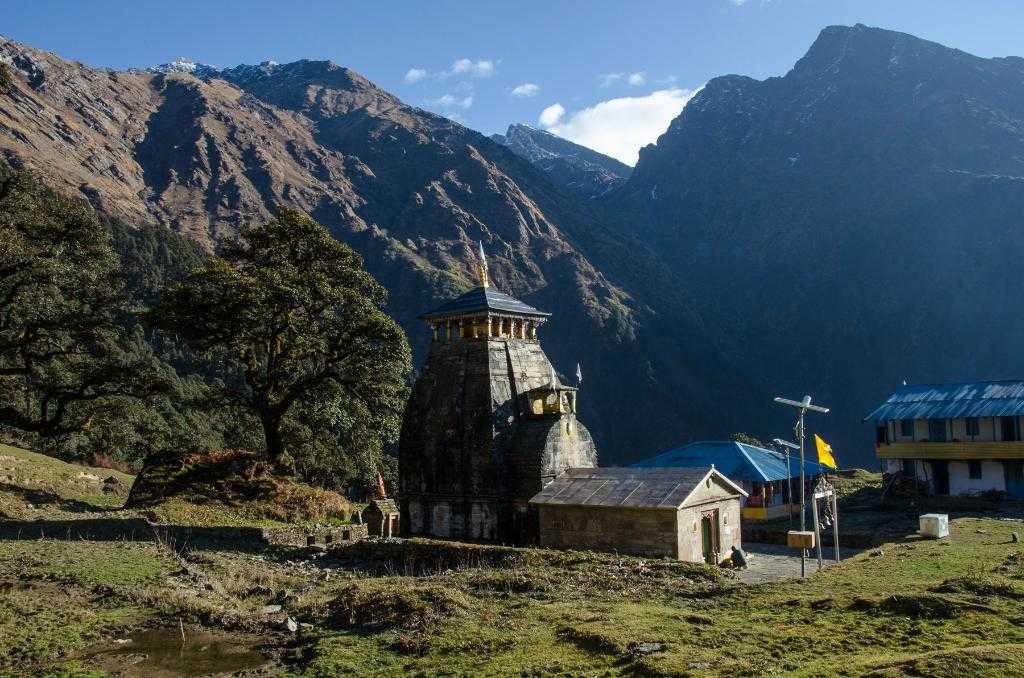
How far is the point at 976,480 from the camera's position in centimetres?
4762

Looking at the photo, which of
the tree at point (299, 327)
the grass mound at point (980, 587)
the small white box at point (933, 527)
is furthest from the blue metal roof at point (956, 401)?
the tree at point (299, 327)

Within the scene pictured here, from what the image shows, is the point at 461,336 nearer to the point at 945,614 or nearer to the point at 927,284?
the point at 945,614

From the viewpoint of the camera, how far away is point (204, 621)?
17.7 meters

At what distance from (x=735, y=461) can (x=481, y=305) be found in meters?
23.7

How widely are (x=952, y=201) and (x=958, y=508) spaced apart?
109 meters

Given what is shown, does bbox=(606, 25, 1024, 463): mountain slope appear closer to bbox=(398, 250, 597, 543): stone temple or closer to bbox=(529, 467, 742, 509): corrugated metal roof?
bbox=(398, 250, 597, 543): stone temple

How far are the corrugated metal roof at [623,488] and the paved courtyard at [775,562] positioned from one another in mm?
2891

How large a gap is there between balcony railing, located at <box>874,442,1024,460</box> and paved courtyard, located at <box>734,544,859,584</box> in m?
21.4

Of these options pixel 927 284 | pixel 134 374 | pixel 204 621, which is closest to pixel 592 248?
pixel 927 284

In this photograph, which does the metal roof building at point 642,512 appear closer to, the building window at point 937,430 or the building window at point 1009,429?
the building window at point 1009,429

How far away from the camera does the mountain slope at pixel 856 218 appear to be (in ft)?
407

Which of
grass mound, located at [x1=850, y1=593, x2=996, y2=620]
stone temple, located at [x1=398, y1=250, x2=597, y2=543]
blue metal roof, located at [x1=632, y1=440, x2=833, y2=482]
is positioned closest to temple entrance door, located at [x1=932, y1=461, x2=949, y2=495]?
blue metal roof, located at [x1=632, y1=440, x2=833, y2=482]

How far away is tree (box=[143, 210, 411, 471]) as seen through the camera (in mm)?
37500

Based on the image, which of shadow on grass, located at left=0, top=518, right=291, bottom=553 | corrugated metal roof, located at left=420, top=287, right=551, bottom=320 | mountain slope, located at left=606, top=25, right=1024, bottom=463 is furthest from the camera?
mountain slope, located at left=606, top=25, right=1024, bottom=463
